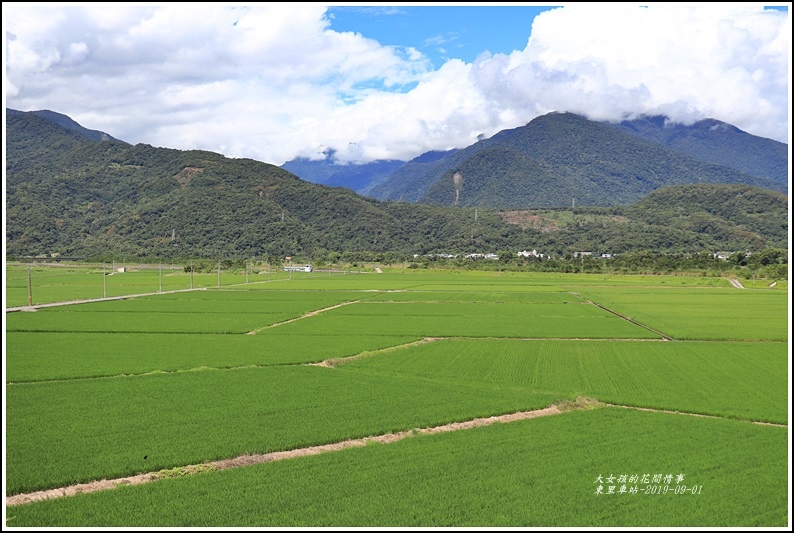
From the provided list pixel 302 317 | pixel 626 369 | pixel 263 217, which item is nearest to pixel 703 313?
pixel 626 369

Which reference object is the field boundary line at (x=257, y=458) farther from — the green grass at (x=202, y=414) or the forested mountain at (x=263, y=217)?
the forested mountain at (x=263, y=217)

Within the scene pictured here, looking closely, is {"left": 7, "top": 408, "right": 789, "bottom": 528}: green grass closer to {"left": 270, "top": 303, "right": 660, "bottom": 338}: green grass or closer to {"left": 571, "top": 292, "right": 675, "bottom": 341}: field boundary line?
{"left": 270, "top": 303, "right": 660, "bottom": 338}: green grass

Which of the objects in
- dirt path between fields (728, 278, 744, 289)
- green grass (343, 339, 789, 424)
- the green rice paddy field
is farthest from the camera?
dirt path between fields (728, 278, 744, 289)

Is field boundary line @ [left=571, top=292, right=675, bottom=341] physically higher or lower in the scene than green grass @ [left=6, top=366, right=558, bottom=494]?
higher

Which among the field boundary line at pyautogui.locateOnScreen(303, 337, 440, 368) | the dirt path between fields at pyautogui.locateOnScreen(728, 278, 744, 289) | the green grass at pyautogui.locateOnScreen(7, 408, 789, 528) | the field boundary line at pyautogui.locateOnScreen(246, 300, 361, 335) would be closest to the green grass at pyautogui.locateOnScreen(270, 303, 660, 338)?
the field boundary line at pyautogui.locateOnScreen(246, 300, 361, 335)

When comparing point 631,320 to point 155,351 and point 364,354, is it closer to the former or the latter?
point 364,354

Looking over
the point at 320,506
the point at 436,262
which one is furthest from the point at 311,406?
the point at 436,262

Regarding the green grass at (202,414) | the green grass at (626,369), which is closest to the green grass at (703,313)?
the green grass at (626,369)
